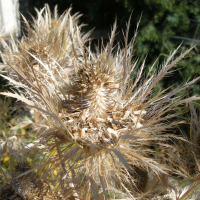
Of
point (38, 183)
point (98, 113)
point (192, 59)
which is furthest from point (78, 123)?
point (192, 59)

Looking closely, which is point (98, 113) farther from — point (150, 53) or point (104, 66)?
point (150, 53)

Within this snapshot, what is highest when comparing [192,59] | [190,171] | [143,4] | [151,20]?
[143,4]

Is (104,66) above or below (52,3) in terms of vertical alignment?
below

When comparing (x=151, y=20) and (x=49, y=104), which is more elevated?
(x=151, y=20)

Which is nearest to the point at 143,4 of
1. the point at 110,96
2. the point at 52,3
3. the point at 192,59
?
the point at 192,59

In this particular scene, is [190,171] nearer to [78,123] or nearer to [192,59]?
[78,123]

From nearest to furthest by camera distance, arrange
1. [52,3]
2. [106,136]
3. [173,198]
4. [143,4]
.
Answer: [106,136], [173,198], [143,4], [52,3]

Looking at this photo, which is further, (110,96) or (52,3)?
(52,3)

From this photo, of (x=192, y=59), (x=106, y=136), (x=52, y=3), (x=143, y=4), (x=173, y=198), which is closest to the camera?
(x=106, y=136)

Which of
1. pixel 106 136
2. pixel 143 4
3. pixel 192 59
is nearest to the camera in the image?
pixel 106 136
